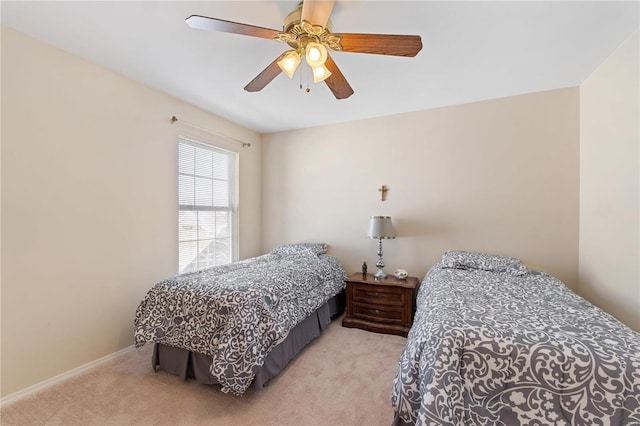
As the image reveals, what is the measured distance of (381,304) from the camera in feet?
9.50

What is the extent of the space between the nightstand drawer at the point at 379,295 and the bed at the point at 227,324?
2.16 ft

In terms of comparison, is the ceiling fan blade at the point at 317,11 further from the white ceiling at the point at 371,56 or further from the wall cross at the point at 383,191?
the wall cross at the point at 383,191

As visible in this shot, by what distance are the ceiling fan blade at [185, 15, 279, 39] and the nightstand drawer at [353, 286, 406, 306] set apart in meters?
2.44

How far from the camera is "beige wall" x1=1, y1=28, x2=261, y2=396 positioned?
72.7 inches

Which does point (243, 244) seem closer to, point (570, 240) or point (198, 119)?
point (198, 119)

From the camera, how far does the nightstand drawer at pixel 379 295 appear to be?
9.27 feet

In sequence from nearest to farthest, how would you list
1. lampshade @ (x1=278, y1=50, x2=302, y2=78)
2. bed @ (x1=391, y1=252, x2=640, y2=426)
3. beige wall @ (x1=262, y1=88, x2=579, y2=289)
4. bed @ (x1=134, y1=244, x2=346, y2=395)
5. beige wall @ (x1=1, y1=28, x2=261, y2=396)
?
bed @ (x1=391, y1=252, x2=640, y2=426)
lampshade @ (x1=278, y1=50, x2=302, y2=78)
bed @ (x1=134, y1=244, x2=346, y2=395)
beige wall @ (x1=1, y1=28, x2=261, y2=396)
beige wall @ (x1=262, y1=88, x2=579, y2=289)

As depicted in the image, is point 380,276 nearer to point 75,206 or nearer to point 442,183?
point 442,183

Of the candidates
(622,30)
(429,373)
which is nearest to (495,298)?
(429,373)

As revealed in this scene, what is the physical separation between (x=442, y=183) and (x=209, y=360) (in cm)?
284

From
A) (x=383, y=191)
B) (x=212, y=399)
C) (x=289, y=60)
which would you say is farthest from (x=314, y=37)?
(x=212, y=399)

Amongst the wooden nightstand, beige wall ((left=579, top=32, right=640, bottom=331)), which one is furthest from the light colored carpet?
beige wall ((left=579, top=32, right=640, bottom=331))

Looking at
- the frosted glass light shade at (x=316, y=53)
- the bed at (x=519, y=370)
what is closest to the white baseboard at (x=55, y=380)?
the bed at (x=519, y=370)

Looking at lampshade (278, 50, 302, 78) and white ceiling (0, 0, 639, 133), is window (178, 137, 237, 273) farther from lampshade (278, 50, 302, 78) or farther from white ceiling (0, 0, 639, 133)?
lampshade (278, 50, 302, 78)
